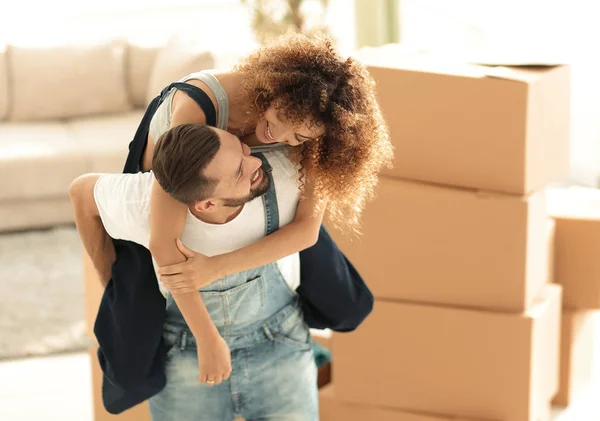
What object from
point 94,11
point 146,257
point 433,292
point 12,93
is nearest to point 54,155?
point 12,93

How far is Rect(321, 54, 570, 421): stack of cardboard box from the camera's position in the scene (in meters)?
2.07

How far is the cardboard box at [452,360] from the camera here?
223cm

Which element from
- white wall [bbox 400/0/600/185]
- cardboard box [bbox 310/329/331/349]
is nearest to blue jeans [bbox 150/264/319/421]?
cardboard box [bbox 310/329/331/349]

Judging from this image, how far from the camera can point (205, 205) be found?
1.40m

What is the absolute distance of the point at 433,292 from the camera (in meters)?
2.25

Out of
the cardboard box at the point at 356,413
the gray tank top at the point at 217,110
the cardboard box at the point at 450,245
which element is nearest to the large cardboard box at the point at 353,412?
the cardboard box at the point at 356,413

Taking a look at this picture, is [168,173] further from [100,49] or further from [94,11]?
[94,11]

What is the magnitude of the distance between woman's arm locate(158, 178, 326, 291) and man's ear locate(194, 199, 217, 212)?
10 cm

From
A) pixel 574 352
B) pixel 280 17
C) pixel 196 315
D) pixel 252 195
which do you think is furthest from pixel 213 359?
pixel 280 17

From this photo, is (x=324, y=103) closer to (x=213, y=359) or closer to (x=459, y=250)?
(x=213, y=359)

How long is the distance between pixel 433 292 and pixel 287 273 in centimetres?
70

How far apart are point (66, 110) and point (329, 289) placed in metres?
3.64

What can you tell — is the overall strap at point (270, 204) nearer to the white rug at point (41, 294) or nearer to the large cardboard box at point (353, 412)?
the large cardboard box at point (353, 412)

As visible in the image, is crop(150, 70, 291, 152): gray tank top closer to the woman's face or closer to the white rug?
the woman's face
